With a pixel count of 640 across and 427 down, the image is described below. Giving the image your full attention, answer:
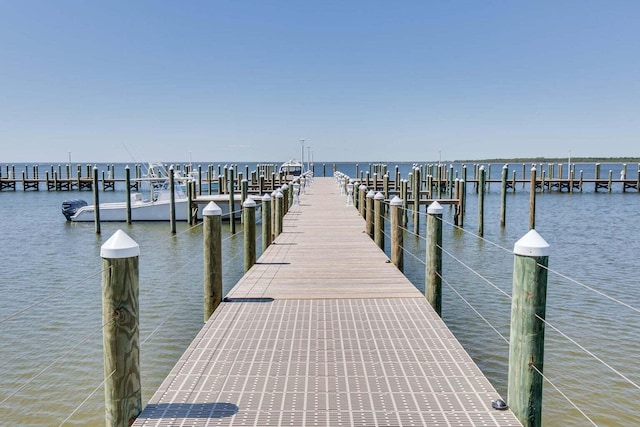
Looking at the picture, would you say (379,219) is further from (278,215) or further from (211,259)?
(211,259)

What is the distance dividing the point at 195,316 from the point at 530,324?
7930mm

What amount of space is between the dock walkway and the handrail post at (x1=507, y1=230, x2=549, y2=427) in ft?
0.66

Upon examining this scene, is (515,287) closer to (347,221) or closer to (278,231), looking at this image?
(278,231)

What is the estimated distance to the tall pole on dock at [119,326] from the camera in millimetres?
3809

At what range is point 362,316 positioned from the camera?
6340 millimetres

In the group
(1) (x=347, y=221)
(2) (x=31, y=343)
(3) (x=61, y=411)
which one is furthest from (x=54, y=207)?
(3) (x=61, y=411)

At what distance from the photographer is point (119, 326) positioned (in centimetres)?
384

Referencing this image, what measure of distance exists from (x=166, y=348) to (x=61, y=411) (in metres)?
2.24

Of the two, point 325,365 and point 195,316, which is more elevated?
point 325,365

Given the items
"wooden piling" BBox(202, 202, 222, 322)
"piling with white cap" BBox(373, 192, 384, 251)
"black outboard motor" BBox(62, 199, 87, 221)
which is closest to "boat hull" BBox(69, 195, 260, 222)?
"black outboard motor" BBox(62, 199, 87, 221)

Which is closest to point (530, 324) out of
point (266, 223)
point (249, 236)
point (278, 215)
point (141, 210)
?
point (249, 236)

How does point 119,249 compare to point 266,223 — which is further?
point 266,223

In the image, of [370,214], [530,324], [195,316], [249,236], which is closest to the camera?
[530,324]

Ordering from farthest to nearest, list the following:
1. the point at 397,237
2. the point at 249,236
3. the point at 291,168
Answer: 1. the point at 291,168
2. the point at 249,236
3. the point at 397,237
